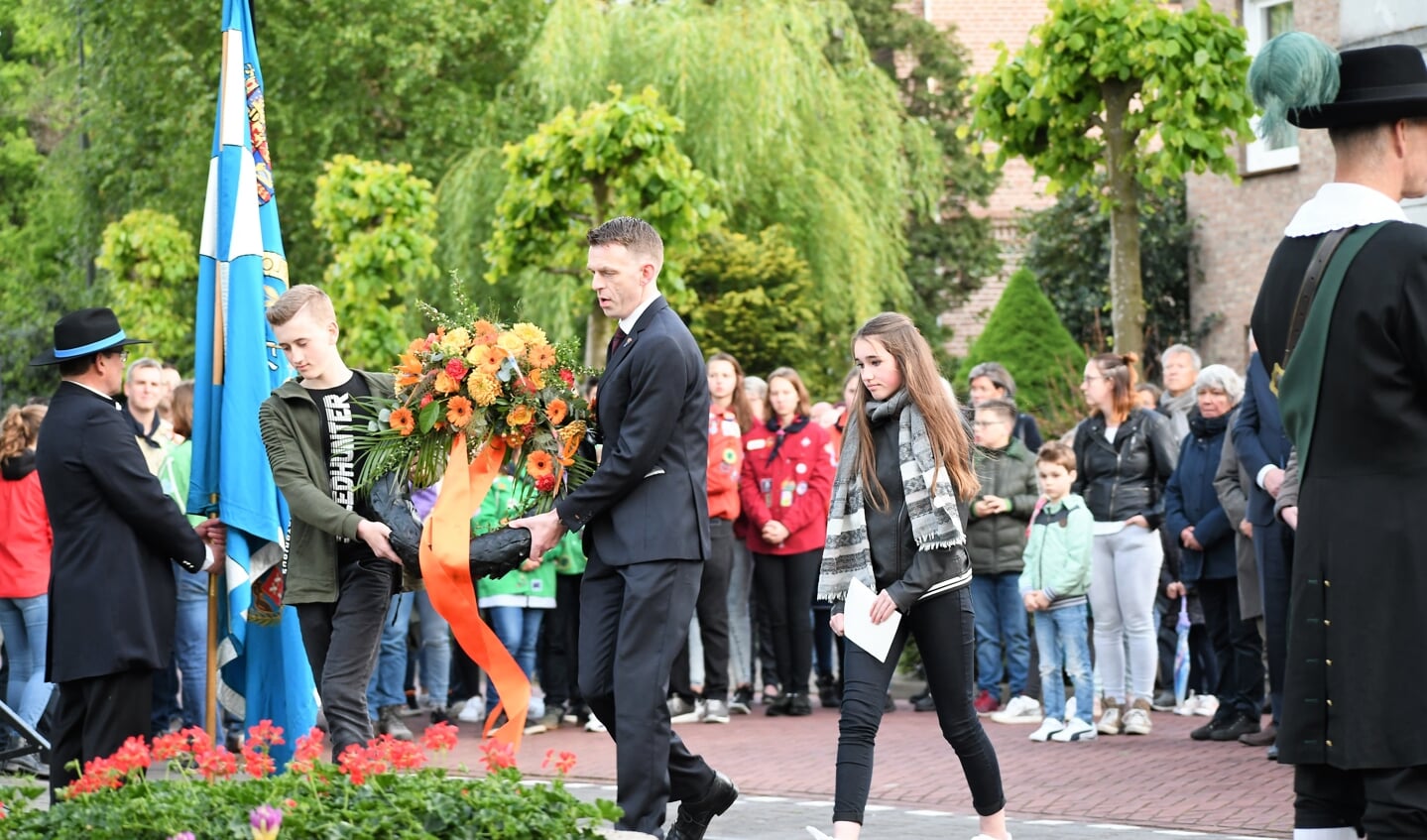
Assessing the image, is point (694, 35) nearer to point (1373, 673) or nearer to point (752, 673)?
point (752, 673)

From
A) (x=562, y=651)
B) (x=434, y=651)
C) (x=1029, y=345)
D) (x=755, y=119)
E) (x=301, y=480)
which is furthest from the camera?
(x=755, y=119)

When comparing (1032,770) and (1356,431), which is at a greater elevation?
(1356,431)

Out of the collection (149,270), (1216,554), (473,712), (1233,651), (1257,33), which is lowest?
(473,712)

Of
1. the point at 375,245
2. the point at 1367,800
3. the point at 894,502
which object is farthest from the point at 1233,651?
the point at 375,245

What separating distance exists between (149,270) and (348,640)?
76.3 feet

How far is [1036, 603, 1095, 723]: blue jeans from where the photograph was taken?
10.9 meters

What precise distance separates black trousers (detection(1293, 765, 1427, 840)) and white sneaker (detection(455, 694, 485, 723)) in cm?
918

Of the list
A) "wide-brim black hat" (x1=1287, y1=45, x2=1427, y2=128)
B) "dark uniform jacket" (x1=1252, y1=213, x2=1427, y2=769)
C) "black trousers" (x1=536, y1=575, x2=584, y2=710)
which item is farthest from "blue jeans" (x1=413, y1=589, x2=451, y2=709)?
"wide-brim black hat" (x1=1287, y1=45, x2=1427, y2=128)

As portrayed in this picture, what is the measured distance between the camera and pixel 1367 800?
412cm

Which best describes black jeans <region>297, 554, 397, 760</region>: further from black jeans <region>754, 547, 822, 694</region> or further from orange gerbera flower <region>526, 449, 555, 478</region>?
black jeans <region>754, 547, 822, 694</region>

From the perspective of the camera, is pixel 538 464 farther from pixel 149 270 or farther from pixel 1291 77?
pixel 149 270

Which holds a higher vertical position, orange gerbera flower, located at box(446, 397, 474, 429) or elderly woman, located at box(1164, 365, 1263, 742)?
orange gerbera flower, located at box(446, 397, 474, 429)

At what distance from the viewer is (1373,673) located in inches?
161

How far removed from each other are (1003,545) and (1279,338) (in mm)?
7995
